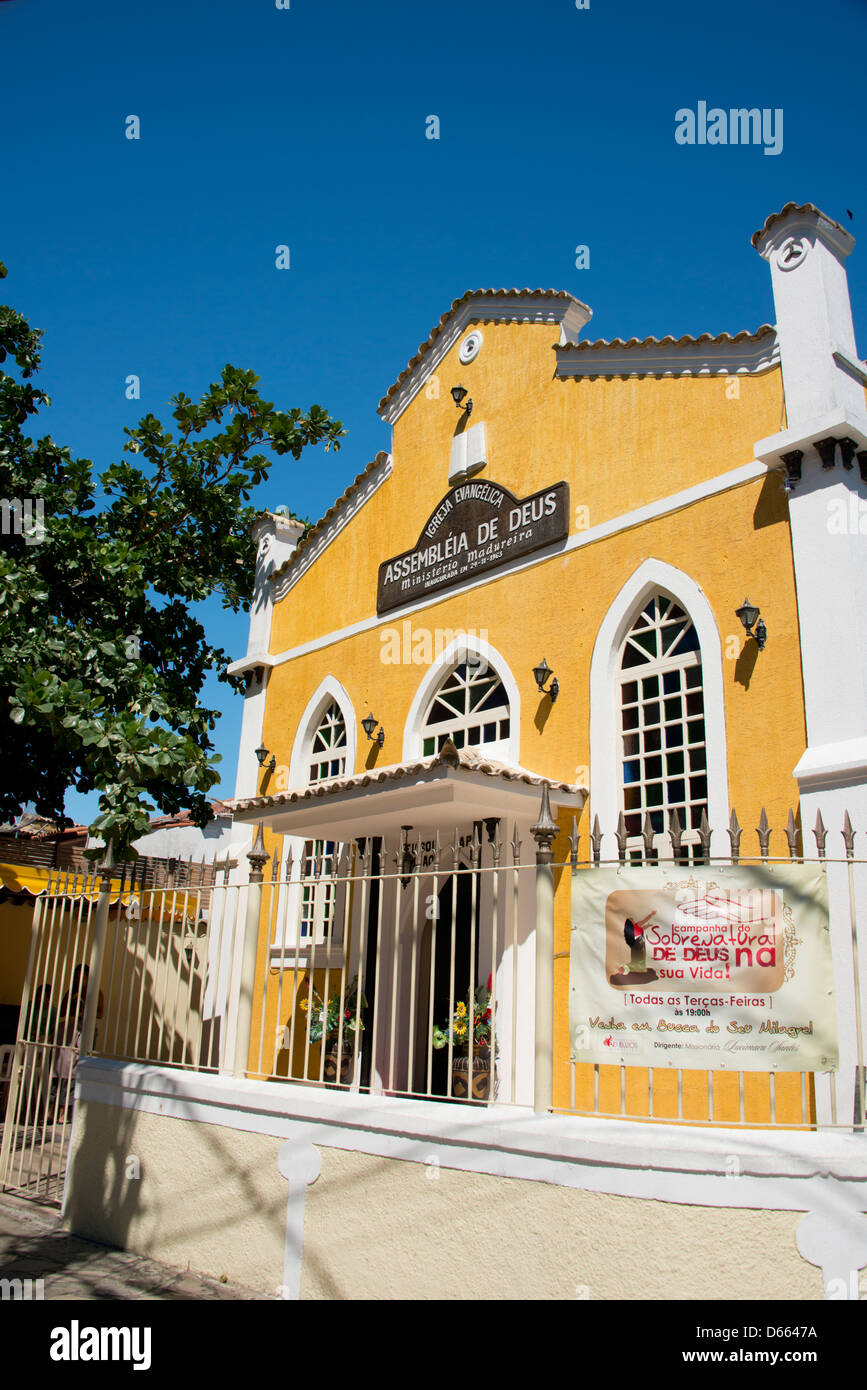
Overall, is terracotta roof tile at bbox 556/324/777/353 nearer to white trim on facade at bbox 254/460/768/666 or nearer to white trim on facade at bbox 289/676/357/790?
white trim on facade at bbox 254/460/768/666

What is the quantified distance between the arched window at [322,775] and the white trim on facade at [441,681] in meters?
1.29

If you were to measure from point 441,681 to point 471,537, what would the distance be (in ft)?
4.93

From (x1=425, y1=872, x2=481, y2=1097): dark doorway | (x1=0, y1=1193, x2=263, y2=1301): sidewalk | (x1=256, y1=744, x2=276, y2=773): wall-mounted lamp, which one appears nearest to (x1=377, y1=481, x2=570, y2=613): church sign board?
(x1=256, y1=744, x2=276, y2=773): wall-mounted lamp

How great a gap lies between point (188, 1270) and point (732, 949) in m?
4.49

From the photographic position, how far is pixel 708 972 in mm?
4859

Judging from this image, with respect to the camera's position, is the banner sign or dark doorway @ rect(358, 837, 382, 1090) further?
dark doorway @ rect(358, 837, 382, 1090)

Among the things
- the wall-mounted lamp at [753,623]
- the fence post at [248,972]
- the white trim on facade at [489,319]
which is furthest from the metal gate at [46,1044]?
the white trim on facade at [489,319]

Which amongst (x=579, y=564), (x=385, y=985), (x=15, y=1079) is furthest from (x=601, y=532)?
(x=15, y=1079)

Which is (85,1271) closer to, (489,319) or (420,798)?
(420,798)

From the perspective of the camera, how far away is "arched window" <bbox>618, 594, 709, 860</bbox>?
7590 mm

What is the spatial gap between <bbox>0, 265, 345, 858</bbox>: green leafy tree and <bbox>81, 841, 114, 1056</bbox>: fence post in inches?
66.9

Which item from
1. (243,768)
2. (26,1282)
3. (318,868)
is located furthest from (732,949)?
(243,768)

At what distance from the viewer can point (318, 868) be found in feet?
36.6
